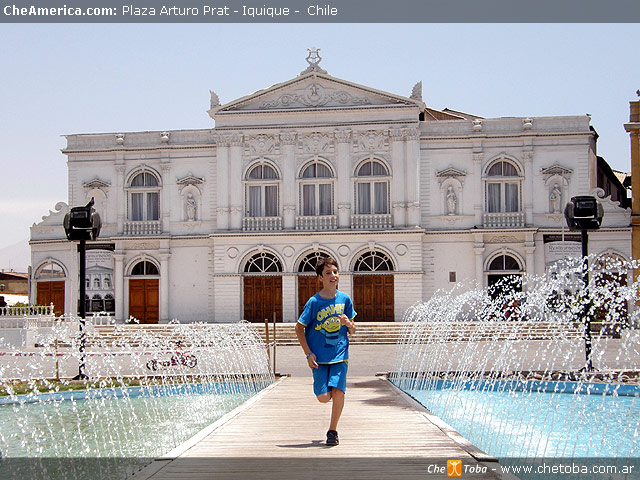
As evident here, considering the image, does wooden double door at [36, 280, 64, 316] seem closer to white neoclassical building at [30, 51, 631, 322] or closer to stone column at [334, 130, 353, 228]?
white neoclassical building at [30, 51, 631, 322]

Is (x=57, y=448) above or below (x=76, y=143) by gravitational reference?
below

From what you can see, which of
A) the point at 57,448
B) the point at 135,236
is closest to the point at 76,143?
the point at 135,236

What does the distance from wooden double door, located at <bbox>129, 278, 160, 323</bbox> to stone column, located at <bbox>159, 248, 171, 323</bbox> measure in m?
0.32

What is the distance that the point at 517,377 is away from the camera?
18891mm

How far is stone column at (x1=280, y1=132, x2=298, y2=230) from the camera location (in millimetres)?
40375

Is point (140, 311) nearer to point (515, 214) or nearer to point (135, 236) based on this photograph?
point (135, 236)

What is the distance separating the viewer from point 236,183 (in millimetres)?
40750

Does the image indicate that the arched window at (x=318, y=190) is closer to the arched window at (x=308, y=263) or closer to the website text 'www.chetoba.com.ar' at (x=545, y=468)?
the arched window at (x=308, y=263)

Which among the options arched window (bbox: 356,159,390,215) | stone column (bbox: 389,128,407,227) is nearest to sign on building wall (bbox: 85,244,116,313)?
arched window (bbox: 356,159,390,215)

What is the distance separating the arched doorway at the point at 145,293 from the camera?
136ft

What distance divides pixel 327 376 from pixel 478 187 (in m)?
32.0

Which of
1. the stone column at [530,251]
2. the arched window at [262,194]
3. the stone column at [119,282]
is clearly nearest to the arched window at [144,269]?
the stone column at [119,282]

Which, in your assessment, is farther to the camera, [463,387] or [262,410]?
[463,387]

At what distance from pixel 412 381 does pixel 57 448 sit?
27.0 feet
